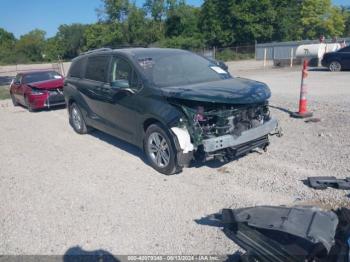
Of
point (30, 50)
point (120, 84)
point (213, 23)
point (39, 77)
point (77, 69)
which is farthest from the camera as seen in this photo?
point (30, 50)

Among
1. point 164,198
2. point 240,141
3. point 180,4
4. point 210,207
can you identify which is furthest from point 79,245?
point 180,4

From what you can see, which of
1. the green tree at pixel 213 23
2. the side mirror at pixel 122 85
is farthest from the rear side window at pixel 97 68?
the green tree at pixel 213 23

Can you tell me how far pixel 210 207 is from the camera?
411 centimetres

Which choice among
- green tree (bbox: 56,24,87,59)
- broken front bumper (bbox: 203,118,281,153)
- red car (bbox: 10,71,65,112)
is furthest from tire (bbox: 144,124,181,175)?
green tree (bbox: 56,24,87,59)

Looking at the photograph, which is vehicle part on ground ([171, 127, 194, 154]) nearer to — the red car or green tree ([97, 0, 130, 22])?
the red car

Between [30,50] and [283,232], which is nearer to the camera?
[283,232]

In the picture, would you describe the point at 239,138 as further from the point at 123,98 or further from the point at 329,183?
the point at 123,98

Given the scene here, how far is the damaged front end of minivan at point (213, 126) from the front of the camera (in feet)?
15.2

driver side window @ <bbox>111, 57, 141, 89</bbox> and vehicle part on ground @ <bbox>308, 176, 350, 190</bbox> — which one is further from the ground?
driver side window @ <bbox>111, 57, 141, 89</bbox>

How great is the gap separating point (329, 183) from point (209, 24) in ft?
181

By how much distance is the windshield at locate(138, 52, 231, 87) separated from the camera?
5.42 meters

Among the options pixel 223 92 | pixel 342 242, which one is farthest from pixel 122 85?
pixel 342 242

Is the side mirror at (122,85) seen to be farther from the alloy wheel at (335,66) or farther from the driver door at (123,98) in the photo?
the alloy wheel at (335,66)

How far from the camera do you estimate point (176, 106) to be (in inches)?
190
